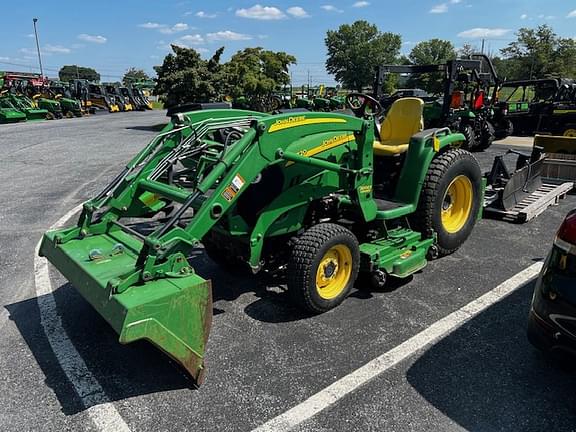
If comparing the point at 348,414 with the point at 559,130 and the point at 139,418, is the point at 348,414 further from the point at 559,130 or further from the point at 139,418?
the point at 559,130

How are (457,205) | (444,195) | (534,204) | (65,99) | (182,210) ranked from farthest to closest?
(65,99)
(534,204)
(457,205)
(444,195)
(182,210)

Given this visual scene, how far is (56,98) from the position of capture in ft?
96.4

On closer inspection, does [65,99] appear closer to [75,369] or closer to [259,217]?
[259,217]

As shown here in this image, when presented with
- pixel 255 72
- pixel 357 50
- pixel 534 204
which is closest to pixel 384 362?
pixel 534 204

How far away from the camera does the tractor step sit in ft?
20.6

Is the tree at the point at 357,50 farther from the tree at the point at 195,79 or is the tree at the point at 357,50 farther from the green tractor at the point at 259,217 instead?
the green tractor at the point at 259,217

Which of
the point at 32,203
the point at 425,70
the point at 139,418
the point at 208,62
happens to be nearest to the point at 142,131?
the point at 208,62

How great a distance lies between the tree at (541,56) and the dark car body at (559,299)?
50641mm

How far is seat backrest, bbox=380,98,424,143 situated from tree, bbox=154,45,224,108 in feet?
48.5

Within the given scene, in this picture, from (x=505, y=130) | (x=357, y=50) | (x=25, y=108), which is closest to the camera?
(x=505, y=130)

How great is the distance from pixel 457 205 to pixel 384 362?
9.03 feet

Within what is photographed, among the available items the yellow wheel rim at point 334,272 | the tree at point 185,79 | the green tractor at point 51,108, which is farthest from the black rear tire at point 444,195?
the green tractor at point 51,108

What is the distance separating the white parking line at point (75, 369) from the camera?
270cm

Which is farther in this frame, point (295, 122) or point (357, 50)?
point (357, 50)
